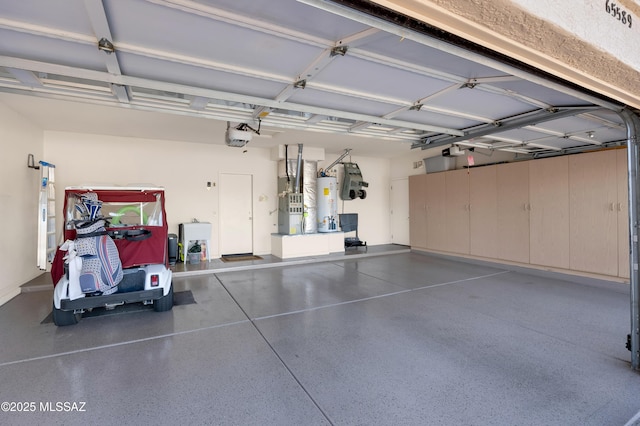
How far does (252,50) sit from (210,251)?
5.77 m

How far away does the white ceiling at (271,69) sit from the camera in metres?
1.56

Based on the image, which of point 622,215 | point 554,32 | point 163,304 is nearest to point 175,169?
point 163,304

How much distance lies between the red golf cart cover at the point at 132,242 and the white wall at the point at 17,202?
130 centimetres

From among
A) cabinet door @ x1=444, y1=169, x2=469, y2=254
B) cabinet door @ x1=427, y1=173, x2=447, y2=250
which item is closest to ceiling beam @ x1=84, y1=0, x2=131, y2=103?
cabinet door @ x1=444, y1=169, x2=469, y2=254

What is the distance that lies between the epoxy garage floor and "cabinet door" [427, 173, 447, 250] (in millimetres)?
3039

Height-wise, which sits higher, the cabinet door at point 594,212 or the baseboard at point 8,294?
the cabinet door at point 594,212

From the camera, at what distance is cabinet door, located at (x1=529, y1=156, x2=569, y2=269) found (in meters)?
5.41

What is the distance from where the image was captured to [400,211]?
9.14 m

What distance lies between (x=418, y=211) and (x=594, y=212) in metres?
3.69

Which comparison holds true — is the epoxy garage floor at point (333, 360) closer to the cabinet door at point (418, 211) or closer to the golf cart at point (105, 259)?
the golf cart at point (105, 259)

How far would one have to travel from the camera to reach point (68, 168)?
19.1 ft

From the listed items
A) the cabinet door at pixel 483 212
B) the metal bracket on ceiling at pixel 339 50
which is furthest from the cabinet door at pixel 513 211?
the metal bracket on ceiling at pixel 339 50

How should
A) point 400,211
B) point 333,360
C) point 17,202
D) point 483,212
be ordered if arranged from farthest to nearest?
point 400,211
point 483,212
point 17,202
point 333,360

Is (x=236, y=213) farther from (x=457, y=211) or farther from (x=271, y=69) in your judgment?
(x=271, y=69)
